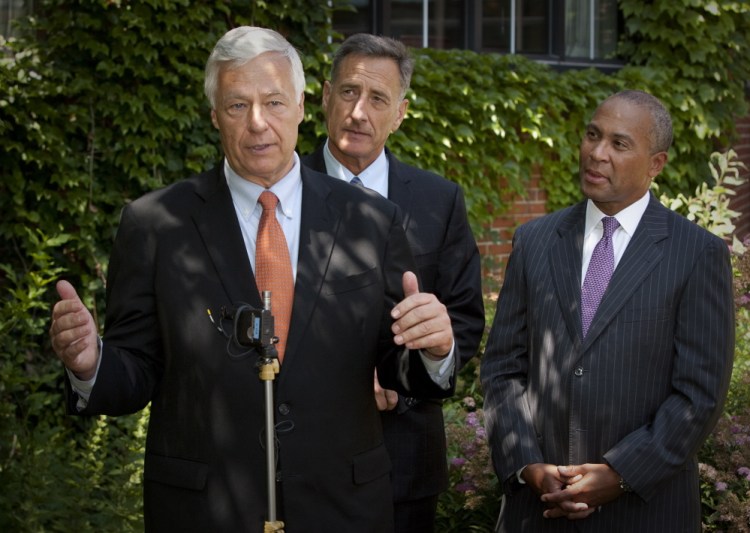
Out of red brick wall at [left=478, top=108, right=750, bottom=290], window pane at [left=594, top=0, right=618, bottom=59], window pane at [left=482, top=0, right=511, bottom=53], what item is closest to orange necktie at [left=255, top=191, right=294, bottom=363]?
red brick wall at [left=478, top=108, right=750, bottom=290]

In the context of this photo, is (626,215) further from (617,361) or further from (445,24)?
(445,24)

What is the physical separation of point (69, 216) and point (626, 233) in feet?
13.2

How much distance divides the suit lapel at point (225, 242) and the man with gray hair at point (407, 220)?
880mm

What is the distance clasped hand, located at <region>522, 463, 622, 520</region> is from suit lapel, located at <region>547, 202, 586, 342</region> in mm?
417

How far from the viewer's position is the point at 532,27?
9.54 metres

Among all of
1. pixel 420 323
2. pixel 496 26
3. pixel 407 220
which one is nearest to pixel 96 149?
pixel 407 220

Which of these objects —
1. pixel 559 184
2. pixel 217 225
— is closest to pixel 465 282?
pixel 217 225

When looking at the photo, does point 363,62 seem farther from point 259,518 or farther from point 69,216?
point 69,216

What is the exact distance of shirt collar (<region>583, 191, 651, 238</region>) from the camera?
12.3 feet

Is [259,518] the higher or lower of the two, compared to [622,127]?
lower

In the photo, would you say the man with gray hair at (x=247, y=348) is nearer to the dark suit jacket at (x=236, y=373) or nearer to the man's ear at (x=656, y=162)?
the dark suit jacket at (x=236, y=373)

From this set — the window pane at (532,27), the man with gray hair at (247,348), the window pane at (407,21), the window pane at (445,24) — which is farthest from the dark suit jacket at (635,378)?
the window pane at (532,27)

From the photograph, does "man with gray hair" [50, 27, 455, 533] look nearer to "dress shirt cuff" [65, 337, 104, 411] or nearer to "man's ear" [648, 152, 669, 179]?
"dress shirt cuff" [65, 337, 104, 411]

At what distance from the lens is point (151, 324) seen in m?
3.06
